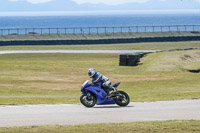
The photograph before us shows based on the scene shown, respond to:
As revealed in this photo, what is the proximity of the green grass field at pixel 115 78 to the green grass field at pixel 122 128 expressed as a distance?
31.5 feet

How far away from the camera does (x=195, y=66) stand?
44.0 meters

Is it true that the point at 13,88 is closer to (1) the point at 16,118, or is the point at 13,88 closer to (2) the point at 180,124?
(1) the point at 16,118

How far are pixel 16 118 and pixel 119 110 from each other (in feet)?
13.8

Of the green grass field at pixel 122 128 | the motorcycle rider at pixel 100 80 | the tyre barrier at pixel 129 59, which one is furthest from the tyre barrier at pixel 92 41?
the green grass field at pixel 122 128

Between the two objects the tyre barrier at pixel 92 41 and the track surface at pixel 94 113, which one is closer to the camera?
the track surface at pixel 94 113

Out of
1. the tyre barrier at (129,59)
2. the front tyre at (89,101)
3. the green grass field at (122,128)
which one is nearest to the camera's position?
the green grass field at (122,128)

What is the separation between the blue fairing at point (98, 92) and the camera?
18239mm

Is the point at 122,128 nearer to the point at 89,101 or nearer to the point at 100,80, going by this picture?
the point at 100,80

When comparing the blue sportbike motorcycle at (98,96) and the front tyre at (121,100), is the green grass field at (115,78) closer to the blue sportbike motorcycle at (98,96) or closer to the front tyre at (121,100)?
the front tyre at (121,100)

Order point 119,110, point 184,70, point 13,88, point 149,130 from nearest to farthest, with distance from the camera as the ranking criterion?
1. point 149,130
2. point 119,110
3. point 13,88
4. point 184,70

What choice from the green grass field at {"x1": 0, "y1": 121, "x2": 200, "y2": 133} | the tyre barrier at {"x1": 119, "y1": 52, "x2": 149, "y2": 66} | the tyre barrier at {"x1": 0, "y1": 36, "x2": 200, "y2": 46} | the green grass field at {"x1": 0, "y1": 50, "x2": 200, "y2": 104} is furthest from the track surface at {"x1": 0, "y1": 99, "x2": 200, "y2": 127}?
the tyre barrier at {"x1": 0, "y1": 36, "x2": 200, "y2": 46}

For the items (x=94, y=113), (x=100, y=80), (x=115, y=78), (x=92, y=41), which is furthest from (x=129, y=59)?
(x=92, y=41)

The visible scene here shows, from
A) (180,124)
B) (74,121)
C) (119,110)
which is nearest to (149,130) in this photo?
(180,124)

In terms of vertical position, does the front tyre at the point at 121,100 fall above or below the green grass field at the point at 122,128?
below
